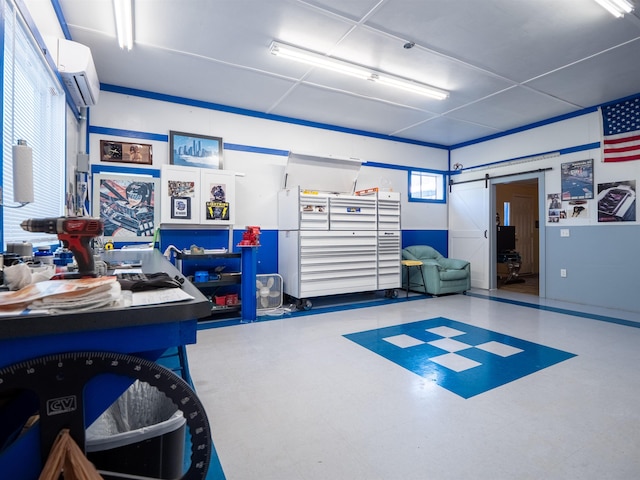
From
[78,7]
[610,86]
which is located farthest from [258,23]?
[610,86]

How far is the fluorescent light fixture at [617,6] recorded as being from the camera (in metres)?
2.62

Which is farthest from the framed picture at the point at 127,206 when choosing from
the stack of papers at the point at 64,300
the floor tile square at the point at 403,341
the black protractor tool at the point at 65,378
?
the black protractor tool at the point at 65,378

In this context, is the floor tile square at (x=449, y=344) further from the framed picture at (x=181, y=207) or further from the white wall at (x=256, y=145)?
the framed picture at (x=181, y=207)

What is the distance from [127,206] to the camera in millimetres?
4117

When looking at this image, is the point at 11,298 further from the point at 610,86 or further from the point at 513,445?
the point at 610,86

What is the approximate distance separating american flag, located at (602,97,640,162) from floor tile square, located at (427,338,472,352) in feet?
12.1

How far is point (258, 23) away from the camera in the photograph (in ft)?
9.65

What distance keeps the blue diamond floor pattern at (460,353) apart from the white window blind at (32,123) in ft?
9.13

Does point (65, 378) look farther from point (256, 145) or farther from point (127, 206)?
point (256, 145)

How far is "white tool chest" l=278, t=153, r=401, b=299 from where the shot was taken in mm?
4602

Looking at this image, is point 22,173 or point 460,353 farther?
point 460,353

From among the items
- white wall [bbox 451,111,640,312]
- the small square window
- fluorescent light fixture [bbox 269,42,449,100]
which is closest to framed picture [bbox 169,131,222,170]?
fluorescent light fixture [bbox 269,42,449,100]

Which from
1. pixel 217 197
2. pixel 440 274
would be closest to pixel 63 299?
pixel 217 197

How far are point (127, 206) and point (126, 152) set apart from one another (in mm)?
686
